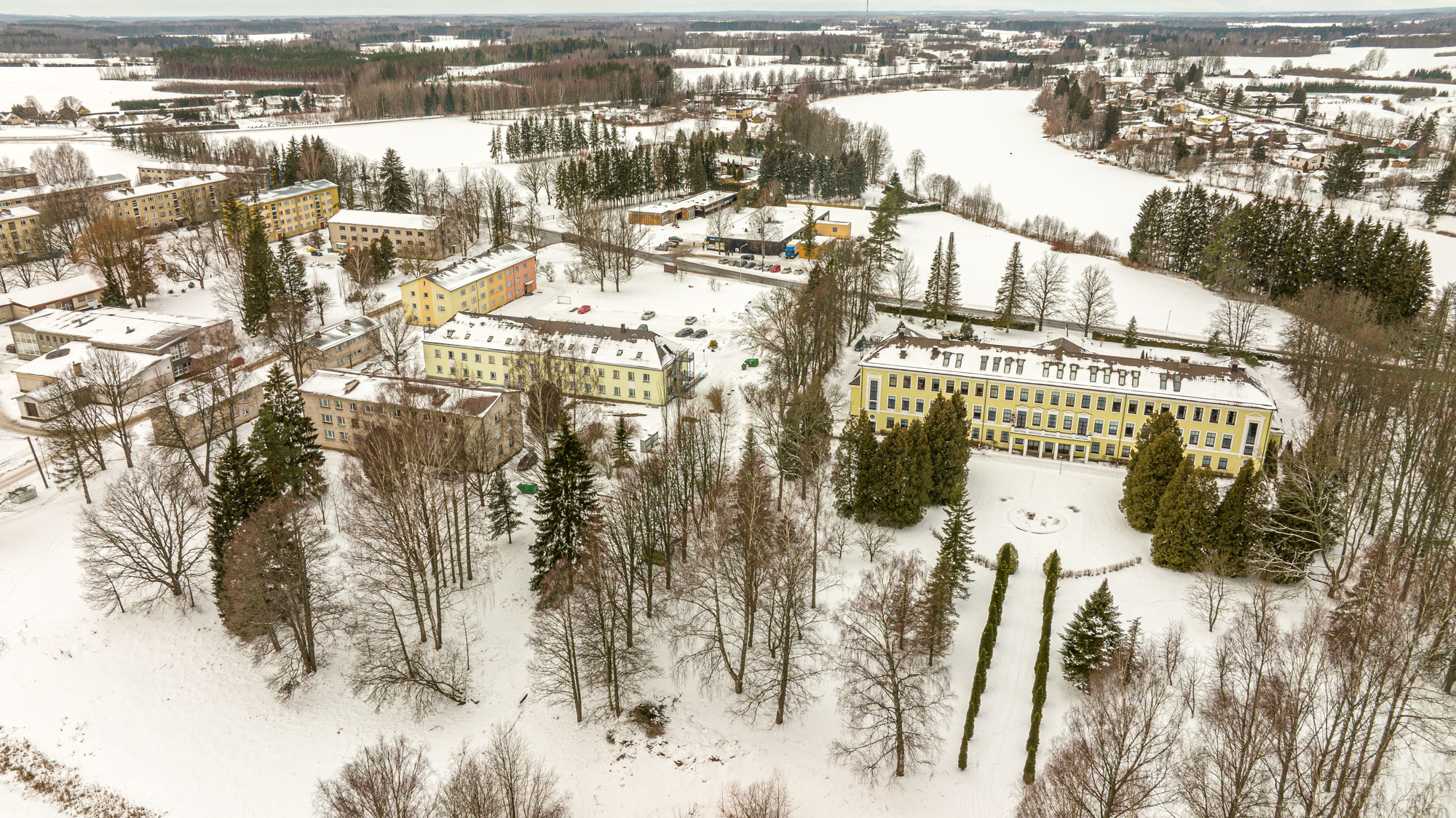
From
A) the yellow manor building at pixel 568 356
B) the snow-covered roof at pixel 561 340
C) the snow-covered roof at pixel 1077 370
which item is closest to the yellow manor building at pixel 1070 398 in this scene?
the snow-covered roof at pixel 1077 370

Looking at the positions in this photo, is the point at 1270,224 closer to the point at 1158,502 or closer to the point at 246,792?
the point at 1158,502

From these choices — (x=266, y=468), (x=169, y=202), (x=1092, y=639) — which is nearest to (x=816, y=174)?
(x=169, y=202)

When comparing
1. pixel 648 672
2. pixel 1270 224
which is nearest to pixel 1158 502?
pixel 648 672

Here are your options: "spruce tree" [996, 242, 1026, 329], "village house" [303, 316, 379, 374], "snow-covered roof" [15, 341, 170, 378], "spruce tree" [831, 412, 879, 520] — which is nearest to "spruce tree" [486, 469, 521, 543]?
"spruce tree" [831, 412, 879, 520]

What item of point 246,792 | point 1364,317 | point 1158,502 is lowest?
point 246,792

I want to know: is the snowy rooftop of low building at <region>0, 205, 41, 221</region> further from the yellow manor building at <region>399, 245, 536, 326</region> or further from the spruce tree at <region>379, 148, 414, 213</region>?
the yellow manor building at <region>399, 245, 536, 326</region>

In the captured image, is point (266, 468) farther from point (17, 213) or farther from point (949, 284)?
point (17, 213)

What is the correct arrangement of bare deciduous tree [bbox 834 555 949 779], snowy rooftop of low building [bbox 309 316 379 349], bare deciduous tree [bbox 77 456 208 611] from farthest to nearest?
1. snowy rooftop of low building [bbox 309 316 379 349]
2. bare deciduous tree [bbox 77 456 208 611]
3. bare deciduous tree [bbox 834 555 949 779]
